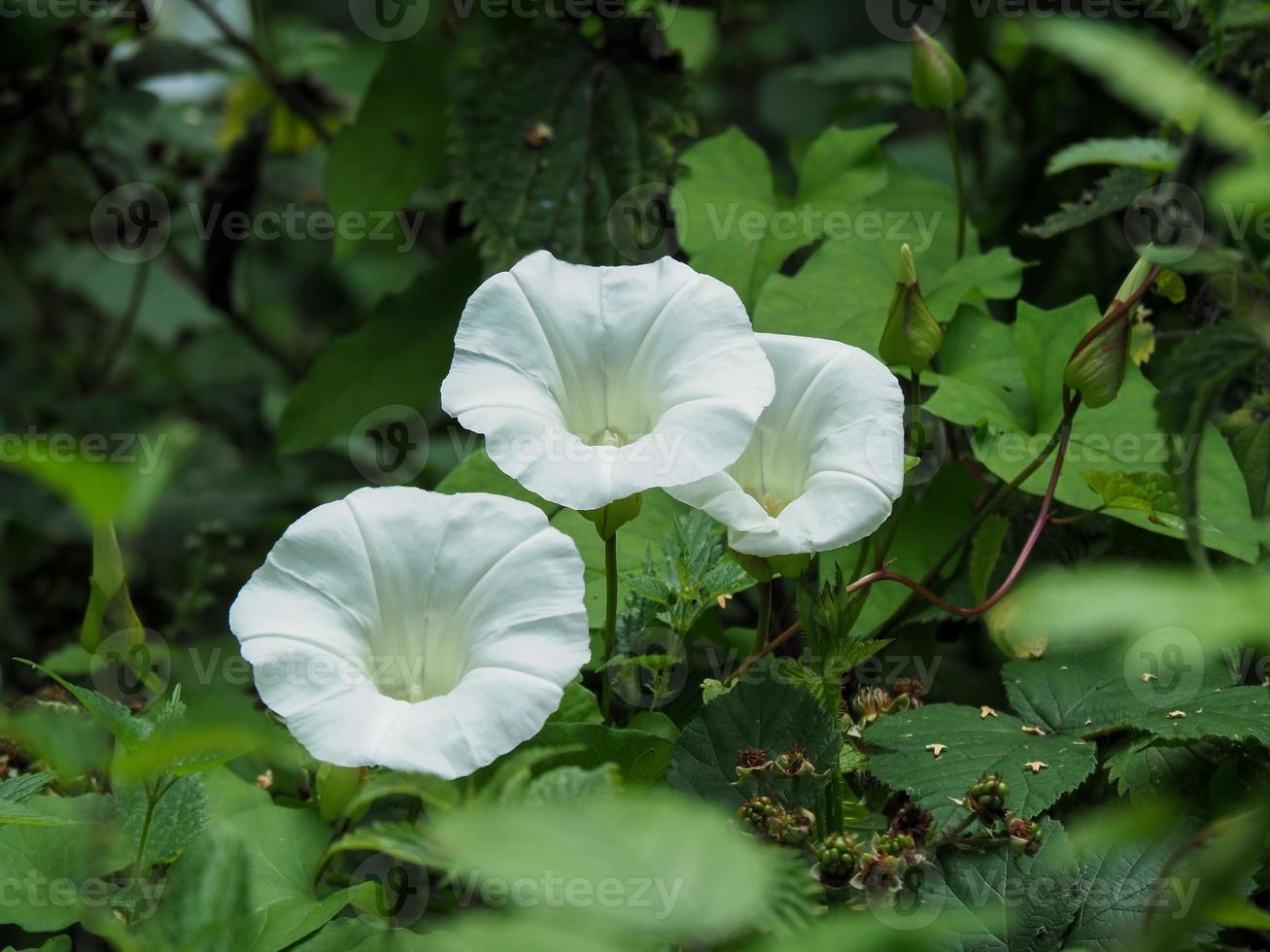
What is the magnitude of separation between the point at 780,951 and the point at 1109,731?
1.67ft

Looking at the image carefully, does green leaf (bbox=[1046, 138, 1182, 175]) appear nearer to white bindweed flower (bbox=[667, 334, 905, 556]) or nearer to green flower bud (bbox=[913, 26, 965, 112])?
green flower bud (bbox=[913, 26, 965, 112])

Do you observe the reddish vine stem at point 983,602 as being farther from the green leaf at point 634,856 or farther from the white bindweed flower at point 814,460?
the green leaf at point 634,856

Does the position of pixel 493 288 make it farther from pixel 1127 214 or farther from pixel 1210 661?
pixel 1127 214

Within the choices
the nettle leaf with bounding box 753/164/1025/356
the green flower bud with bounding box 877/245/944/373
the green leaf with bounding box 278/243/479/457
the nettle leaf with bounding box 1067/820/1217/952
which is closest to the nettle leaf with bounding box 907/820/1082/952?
the nettle leaf with bounding box 1067/820/1217/952

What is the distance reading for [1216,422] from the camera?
1041 mm

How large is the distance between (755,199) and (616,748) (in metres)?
0.75

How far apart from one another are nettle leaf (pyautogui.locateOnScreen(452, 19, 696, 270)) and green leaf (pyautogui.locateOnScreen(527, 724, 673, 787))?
65 cm

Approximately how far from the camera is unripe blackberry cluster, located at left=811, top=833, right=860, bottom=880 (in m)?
0.68

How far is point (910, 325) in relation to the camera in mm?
883

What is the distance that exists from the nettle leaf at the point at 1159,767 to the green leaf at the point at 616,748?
1.06ft

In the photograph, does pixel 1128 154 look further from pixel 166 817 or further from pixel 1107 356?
pixel 166 817

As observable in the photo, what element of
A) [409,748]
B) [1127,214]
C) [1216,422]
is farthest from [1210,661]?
[409,748]

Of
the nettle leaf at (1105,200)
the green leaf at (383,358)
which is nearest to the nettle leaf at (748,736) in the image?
the nettle leaf at (1105,200)

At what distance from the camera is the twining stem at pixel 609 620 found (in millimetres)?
804
